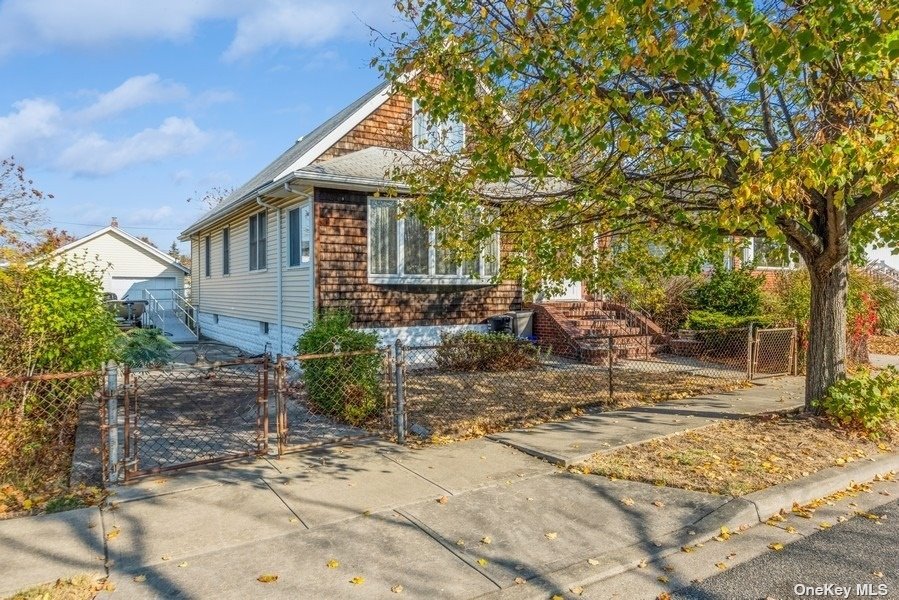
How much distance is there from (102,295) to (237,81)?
7731 mm

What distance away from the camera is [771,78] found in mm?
4977

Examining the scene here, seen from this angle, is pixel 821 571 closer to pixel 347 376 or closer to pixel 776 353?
pixel 347 376

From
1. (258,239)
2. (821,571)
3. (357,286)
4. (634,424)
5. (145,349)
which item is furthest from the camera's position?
(258,239)

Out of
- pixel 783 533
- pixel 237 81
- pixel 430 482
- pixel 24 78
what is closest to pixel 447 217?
pixel 430 482

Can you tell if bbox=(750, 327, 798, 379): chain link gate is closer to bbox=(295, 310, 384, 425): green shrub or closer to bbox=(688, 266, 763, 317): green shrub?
bbox=(688, 266, 763, 317): green shrub

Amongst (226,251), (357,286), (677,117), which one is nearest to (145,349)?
(357,286)

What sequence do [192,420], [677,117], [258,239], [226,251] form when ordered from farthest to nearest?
1. [226,251]
2. [258,239]
3. [192,420]
4. [677,117]

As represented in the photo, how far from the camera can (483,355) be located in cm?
1109

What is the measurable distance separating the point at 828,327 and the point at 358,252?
7.87 metres

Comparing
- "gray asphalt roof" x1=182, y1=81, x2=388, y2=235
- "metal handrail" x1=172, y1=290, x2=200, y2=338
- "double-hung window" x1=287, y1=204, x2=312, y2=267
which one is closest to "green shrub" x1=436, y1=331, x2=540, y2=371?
"double-hung window" x1=287, y1=204, x2=312, y2=267

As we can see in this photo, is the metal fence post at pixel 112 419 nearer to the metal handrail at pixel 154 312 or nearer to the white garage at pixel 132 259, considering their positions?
the metal handrail at pixel 154 312

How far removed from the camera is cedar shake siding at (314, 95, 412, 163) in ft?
40.6

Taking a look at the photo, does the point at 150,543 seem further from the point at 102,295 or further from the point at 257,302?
the point at 257,302

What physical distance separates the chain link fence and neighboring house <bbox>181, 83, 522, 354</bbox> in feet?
12.0
